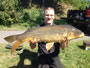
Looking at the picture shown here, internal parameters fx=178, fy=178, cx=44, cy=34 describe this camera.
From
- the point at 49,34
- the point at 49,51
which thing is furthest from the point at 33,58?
the point at 49,34

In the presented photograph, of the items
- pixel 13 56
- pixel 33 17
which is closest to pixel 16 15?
pixel 33 17

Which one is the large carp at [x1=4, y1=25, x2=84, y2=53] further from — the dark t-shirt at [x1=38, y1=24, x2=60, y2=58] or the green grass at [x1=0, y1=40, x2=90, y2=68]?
the green grass at [x1=0, y1=40, x2=90, y2=68]

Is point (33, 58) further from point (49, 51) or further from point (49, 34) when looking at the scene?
point (49, 34)

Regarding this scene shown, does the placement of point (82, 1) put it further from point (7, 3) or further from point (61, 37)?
point (61, 37)

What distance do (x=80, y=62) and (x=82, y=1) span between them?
44.3 feet

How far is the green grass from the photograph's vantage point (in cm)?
497

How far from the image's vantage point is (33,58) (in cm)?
540

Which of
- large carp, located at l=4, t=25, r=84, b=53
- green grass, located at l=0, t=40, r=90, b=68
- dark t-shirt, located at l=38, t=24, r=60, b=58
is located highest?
large carp, located at l=4, t=25, r=84, b=53

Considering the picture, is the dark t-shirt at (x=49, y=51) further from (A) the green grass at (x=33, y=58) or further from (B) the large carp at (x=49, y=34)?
(A) the green grass at (x=33, y=58)

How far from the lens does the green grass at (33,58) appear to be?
4973mm

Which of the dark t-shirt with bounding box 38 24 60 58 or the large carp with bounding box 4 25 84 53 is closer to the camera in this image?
the large carp with bounding box 4 25 84 53

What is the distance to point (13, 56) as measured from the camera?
219 inches

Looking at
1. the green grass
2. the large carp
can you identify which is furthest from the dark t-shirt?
the green grass

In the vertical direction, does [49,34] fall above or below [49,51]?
above
